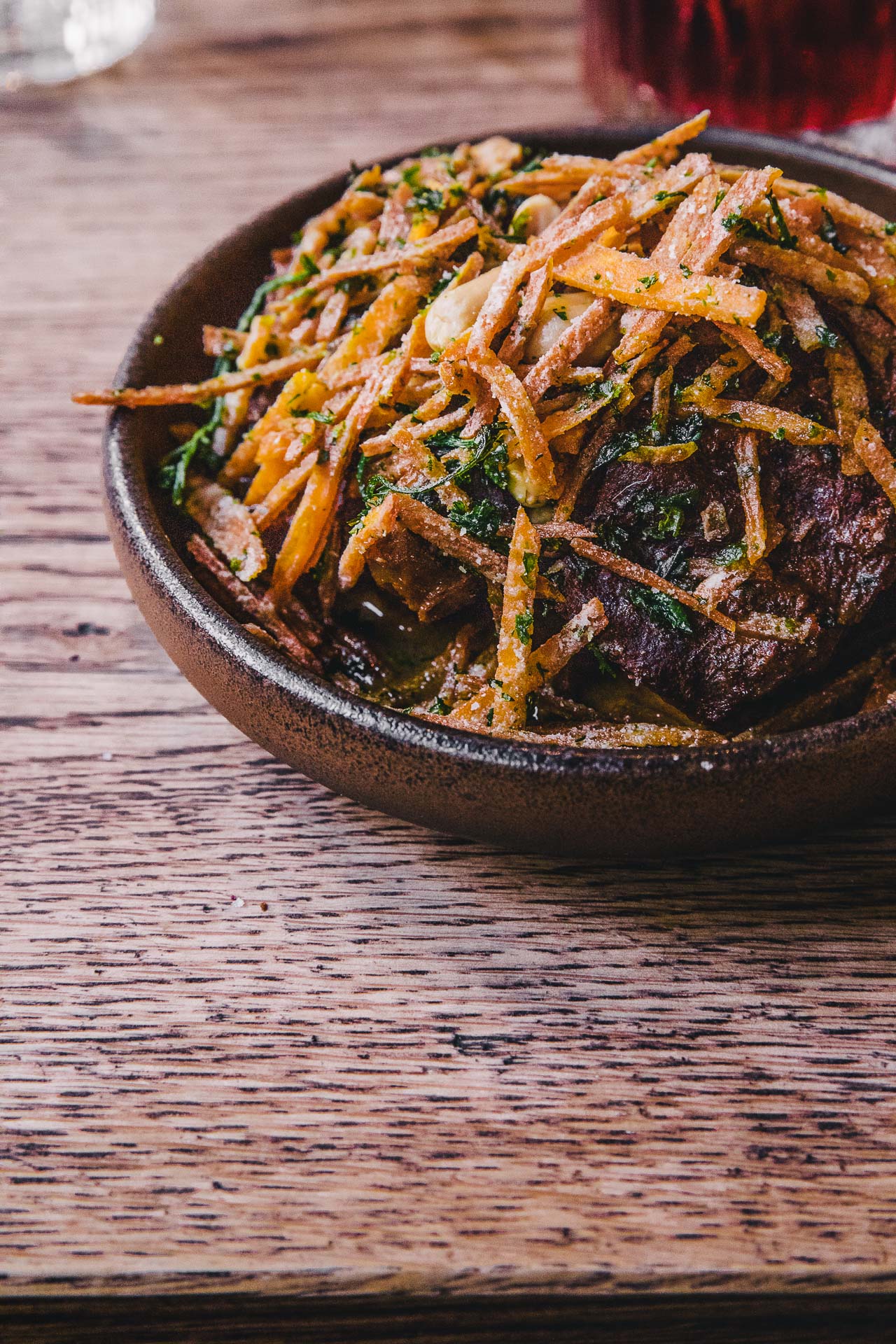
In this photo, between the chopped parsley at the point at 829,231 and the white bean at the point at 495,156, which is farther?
the white bean at the point at 495,156

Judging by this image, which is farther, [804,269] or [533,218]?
[533,218]

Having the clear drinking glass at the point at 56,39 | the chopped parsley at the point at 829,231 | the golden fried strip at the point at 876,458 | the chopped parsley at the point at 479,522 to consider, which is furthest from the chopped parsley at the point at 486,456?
the clear drinking glass at the point at 56,39

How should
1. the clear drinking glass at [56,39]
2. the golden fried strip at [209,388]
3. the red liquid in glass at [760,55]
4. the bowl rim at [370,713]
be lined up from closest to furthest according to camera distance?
the bowl rim at [370,713]
the golden fried strip at [209,388]
the red liquid in glass at [760,55]
the clear drinking glass at [56,39]

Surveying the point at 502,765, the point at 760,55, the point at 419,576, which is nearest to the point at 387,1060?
the point at 502,765

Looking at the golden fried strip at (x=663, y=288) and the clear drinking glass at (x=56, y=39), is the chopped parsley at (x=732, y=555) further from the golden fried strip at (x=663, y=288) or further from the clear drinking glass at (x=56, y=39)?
the clear drinking glass at (x=56, y=39)

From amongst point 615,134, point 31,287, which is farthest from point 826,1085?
point 31,287

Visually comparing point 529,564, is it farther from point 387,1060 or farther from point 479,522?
point 387,1060
